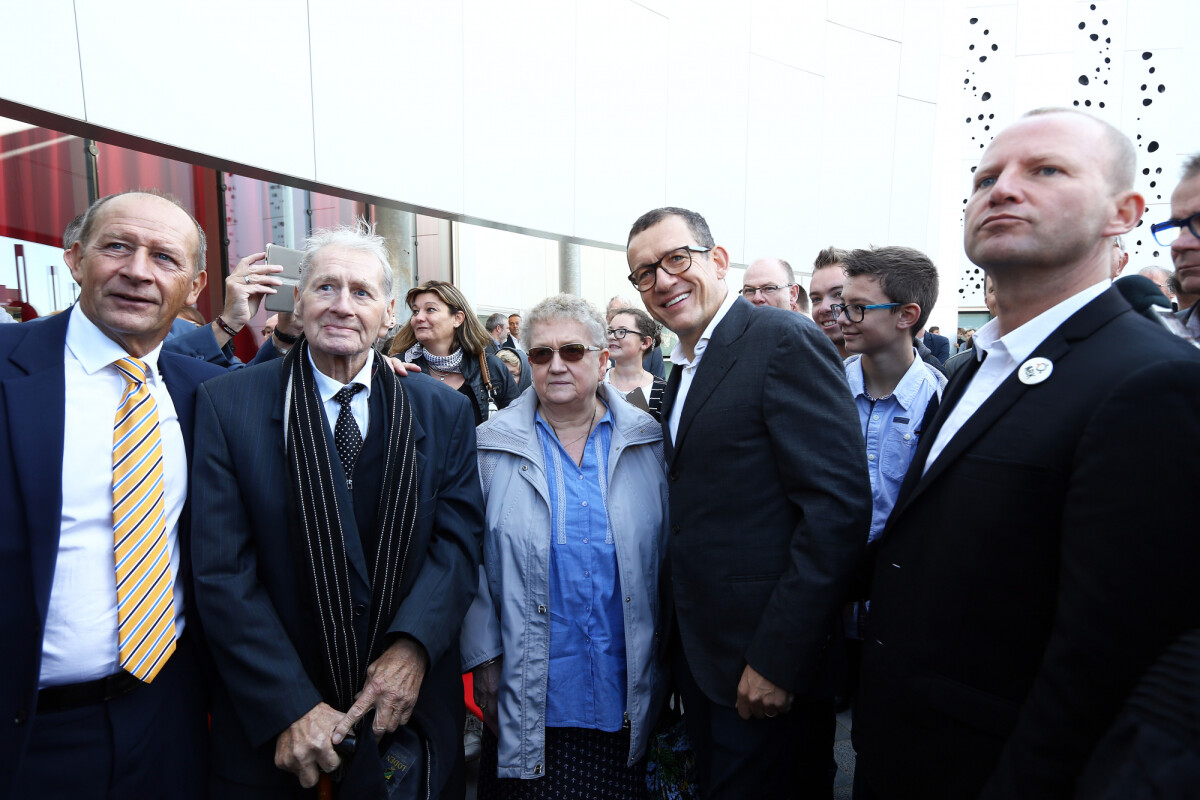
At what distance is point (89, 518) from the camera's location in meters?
1.54

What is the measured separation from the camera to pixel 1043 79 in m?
14.0

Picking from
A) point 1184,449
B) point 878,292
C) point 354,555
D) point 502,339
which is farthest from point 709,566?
point 502,339

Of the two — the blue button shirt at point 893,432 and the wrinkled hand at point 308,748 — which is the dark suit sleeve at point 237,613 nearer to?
the wrinkled hand at point 308,748

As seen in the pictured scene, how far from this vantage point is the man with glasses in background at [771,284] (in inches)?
149

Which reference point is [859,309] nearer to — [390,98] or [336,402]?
[336,402]

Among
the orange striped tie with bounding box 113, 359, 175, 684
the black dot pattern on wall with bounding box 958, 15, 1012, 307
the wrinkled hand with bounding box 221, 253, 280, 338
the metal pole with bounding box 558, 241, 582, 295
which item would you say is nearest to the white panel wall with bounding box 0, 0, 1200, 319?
the metal pole with bounding box 558, 241, 582, 295

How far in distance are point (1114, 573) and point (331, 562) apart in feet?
5.56

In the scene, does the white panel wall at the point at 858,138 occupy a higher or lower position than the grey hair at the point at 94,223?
higher

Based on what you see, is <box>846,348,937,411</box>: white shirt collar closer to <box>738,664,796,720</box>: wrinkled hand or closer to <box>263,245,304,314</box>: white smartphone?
<box>738,664,796,720</box>: wrinkled hand

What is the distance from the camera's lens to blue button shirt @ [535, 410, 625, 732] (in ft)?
6.58

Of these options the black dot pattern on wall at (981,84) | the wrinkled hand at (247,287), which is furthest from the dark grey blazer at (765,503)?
the black dot pattern on wall at (981,84)

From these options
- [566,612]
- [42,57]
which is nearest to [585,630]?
[566,612]

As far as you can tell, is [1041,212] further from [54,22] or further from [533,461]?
[54,22]

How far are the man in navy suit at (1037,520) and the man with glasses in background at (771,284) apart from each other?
7.82 feet
